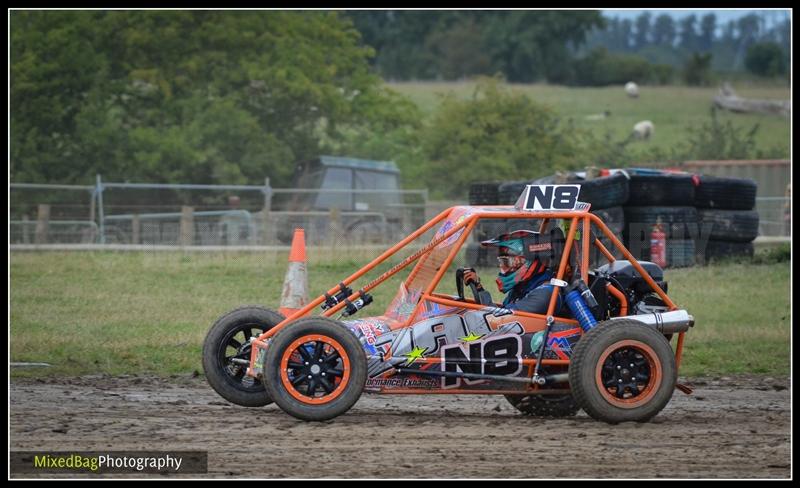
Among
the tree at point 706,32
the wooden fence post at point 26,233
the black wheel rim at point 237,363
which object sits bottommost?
the black wheel rim at point 237,363

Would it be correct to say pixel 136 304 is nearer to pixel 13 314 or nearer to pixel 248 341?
pixel 13 314

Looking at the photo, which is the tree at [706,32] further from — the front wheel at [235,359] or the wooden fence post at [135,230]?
the front wheel at [235,359]

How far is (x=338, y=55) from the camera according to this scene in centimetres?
3312

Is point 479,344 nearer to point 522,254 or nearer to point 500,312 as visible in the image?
point 500,312

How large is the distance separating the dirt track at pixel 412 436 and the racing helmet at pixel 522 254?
0.96m

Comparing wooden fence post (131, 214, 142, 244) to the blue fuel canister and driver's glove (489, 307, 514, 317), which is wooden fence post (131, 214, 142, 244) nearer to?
driver's glove (489, 307, 514, 317)

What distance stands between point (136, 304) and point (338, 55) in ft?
63.5

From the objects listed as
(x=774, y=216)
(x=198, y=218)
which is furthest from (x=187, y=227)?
(x=774, y=216)

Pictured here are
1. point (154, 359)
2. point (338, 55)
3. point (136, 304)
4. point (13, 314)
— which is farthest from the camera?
point (338, 55)

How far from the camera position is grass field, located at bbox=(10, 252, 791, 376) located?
455 inches

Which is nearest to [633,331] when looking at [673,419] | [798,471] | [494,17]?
[673,419]

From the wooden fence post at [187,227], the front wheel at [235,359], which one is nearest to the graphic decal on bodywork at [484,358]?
the front wheel at [235,359]

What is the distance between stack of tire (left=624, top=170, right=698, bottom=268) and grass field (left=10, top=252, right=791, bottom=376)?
0.42 m

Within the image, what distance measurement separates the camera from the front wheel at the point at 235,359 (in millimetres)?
8469
